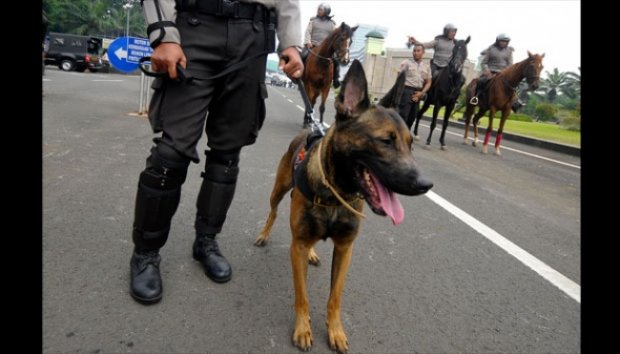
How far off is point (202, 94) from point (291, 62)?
0.59 m

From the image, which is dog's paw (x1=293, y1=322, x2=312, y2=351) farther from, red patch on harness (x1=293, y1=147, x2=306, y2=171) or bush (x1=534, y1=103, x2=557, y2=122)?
bush (x1=534, y1=103, x2=557, y2=122)

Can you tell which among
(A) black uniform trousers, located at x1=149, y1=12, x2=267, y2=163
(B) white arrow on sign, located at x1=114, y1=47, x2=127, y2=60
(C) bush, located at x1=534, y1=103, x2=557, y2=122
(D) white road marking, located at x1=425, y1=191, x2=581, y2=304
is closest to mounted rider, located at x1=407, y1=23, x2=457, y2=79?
(D) white road marking, located at x1=425, y1=191, x2=581, y2=304

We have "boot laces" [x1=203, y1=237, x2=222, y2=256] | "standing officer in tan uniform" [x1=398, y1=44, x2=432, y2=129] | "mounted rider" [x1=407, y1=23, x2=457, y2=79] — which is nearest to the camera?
"boot laces" [x1=203, y1=237, x2=222, y2=256]

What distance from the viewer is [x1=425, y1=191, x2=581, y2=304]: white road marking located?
2811 millimetres

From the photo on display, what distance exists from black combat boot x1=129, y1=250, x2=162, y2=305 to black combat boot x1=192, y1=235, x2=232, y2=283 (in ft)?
1.01

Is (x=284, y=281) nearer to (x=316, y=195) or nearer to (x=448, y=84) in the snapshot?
(x=316, y=195)

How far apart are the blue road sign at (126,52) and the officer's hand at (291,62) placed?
20.8ft

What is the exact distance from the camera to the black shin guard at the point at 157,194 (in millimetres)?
2111

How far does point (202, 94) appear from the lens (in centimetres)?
210

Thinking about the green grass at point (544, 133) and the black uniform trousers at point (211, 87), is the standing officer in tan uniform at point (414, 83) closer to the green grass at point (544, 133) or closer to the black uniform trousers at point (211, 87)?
the green grass at point (544, 133)

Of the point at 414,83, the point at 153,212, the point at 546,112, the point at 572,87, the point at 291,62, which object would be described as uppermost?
the point at 572,87

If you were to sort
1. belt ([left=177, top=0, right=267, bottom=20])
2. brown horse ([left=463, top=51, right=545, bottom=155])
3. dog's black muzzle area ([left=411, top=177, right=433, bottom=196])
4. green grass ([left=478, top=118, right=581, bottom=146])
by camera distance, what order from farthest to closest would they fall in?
1. green grass ([left=478, top=118, right=581, bottom=146])
2. brown horse ([left=463, top=51, right=545, bottom=155])
3. belt ([left=177, top=0, right=267, bottom=20])
4. dog's black muzzle area ([left=411, top=177, right=433, bottom=196])

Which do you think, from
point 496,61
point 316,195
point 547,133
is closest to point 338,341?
point 316,195
